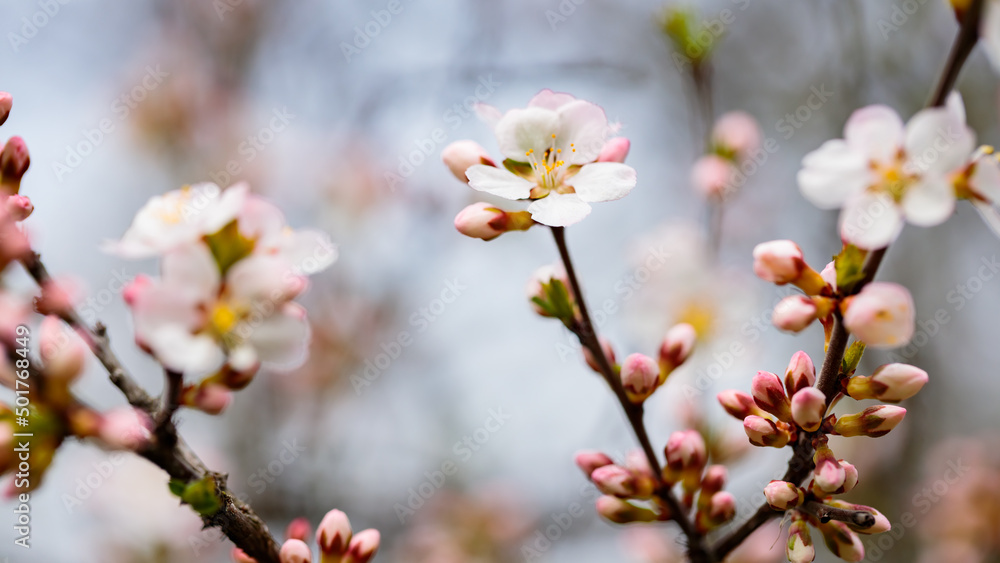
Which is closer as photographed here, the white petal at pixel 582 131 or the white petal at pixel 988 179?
the white petal at pixel 988 179

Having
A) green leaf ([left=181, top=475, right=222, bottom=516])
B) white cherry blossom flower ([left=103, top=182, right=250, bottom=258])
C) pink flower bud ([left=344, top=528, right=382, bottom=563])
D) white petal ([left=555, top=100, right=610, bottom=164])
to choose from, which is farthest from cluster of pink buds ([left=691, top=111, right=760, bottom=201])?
green leaf ([left=181, top=475, right=222, bottom=516])

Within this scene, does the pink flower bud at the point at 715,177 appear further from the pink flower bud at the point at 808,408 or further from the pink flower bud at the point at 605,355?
the pink flower bud at the point at 808,408

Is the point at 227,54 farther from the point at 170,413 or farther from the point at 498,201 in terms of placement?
the point at 170,413

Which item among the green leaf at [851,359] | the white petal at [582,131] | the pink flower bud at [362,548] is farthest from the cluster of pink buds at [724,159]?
the pink flower bud at [362,548]

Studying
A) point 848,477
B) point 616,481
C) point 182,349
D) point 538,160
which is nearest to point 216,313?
point 182,349

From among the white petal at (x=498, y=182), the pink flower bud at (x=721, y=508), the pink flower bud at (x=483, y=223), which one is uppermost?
the white petal at (x=498, y=182)

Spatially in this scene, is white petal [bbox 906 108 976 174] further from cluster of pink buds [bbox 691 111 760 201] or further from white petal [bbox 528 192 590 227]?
cluster of pink buds [bbox 691 111 760 201]
